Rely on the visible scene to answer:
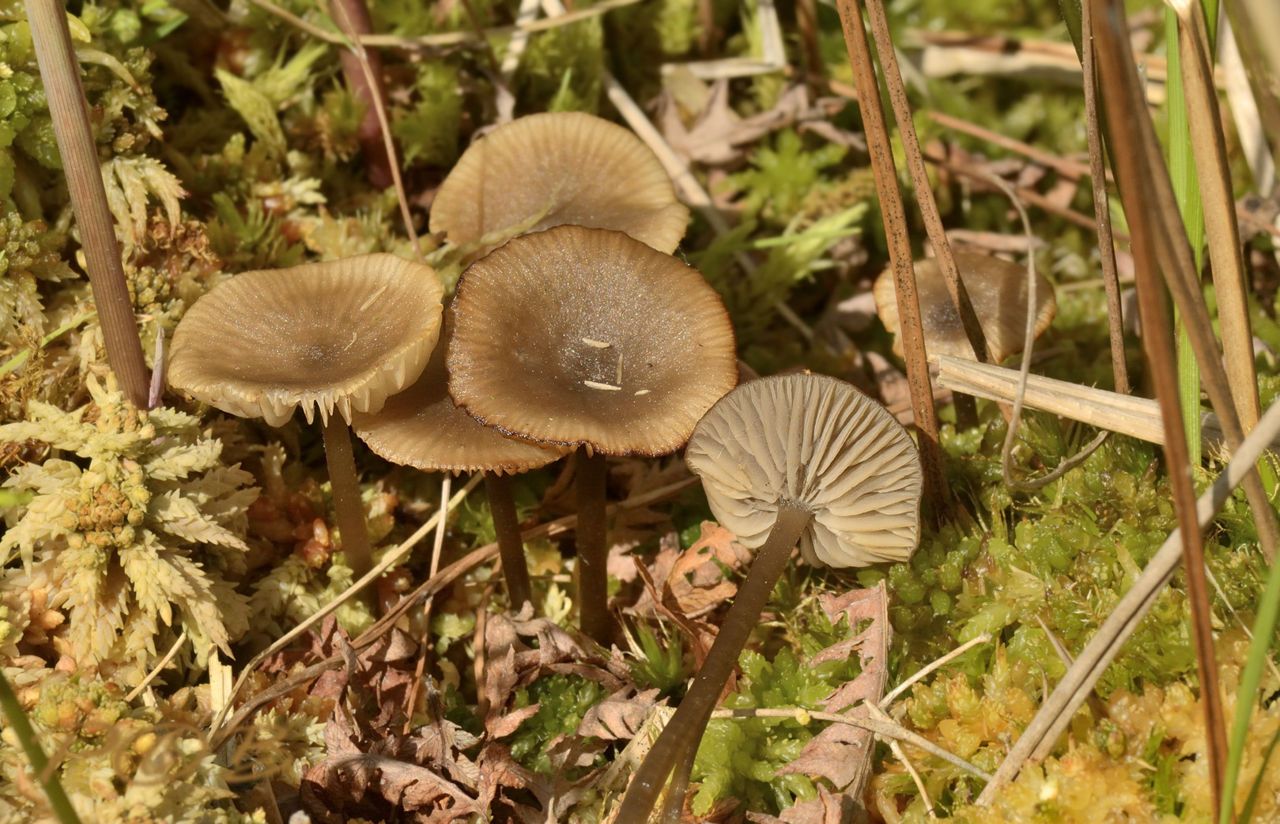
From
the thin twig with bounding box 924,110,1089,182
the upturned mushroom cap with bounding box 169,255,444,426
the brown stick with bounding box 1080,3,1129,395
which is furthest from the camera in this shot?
the thin twig with bounding box 924,110,1089,182

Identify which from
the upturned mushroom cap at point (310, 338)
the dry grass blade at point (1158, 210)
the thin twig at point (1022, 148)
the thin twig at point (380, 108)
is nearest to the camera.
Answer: the dry grass blade at point (1158, 210)

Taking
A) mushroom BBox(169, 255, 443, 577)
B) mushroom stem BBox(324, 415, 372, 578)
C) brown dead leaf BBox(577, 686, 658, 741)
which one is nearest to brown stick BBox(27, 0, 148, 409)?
mushroom BBox(169, 255, 443, 577)

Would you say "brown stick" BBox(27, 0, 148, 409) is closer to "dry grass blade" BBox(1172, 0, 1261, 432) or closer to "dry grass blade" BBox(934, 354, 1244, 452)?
"dry grass blade" BBox(934, 354, 1244, 452)

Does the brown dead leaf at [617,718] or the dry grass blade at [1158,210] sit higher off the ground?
the dry grass blade at [1158,210]

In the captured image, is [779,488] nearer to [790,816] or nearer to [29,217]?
[790,816]

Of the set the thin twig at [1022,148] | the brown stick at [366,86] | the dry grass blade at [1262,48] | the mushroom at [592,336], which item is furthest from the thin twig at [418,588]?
the thin twig at [1022,148]

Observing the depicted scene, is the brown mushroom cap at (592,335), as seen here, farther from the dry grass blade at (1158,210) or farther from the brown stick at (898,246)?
the dry grass blade at (1158,210)
